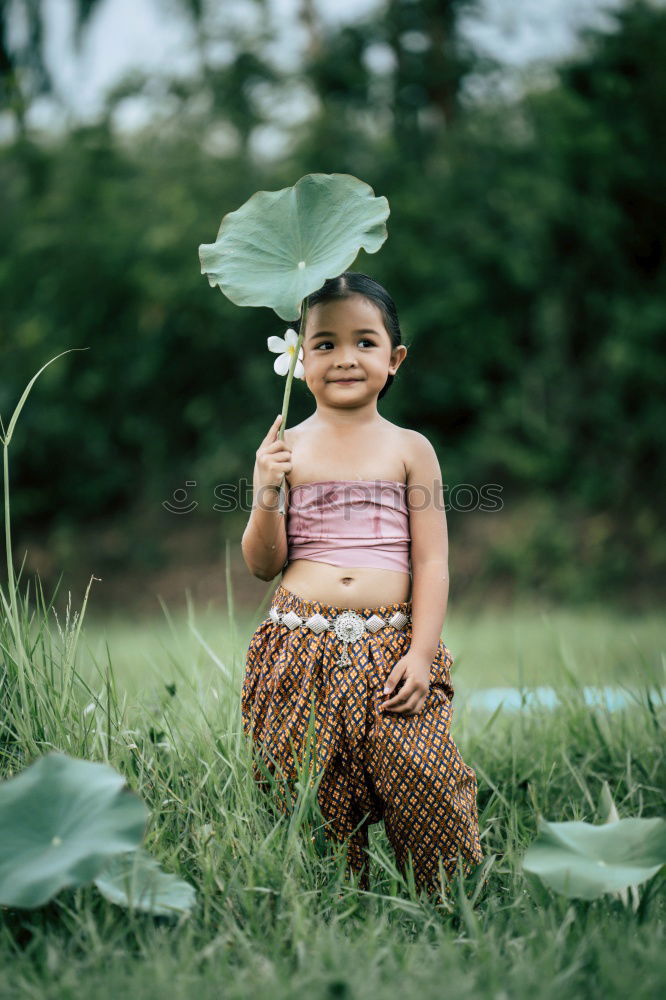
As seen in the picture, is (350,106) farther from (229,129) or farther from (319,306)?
(319,306)

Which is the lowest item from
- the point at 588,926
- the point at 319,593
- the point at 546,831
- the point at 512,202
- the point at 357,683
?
the point at 588,926

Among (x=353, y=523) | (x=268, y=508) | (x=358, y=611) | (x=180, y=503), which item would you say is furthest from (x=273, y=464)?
(x=180, y=503)

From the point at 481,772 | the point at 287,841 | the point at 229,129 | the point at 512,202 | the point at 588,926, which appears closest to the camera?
the point at 588,926

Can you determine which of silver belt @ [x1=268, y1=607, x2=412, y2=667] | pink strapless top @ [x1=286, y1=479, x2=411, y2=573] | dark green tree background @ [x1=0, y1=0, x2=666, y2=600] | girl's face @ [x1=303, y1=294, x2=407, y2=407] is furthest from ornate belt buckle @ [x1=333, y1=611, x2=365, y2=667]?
A: dark green tree background @ [x1=0, y1=0, x2=666, y2=600]

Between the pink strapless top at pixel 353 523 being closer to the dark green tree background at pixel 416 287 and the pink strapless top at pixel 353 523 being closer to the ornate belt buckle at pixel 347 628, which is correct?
the ornate belt buckle at pixel 347 628

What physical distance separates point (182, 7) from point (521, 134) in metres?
3.05

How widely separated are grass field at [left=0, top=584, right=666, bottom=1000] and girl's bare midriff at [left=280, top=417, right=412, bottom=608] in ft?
1.19

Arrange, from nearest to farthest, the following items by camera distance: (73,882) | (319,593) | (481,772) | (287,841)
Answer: (73,882)
(287,841)
(319,593)
(481,772)

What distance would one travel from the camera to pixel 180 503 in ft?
26.3

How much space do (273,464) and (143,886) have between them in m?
0.77

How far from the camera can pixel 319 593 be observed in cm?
189

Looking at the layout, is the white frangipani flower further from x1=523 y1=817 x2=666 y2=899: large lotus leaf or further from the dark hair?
x1=523 y1=817 x2=666 y2=899: large lotus leaf

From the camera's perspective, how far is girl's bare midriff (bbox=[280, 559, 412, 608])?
1.88 metres

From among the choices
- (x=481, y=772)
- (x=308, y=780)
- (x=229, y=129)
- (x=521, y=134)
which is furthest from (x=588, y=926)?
(x=229, y=129)
